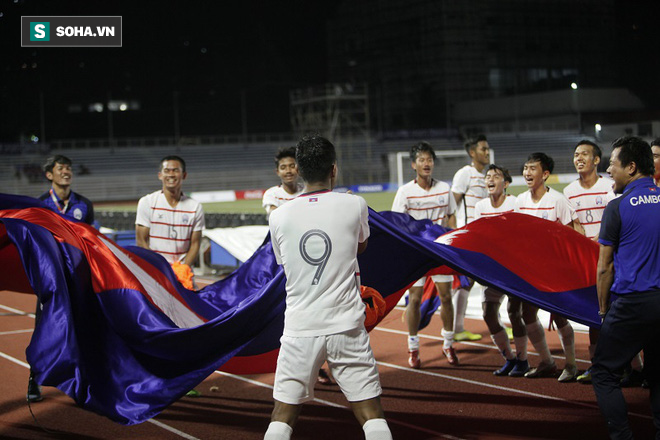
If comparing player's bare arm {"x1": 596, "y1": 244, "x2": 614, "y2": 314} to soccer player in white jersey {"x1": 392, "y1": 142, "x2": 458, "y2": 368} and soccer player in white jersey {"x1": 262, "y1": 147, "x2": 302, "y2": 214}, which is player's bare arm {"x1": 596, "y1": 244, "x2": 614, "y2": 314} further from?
soccer player in white jersey {"x1": 262, "y1": 147, "x2": 302, "y2": 214}

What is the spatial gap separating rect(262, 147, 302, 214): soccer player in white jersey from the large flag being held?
1.31m

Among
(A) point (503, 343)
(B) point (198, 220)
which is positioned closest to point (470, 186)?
(A) point (503, 343)

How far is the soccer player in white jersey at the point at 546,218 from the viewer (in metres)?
6.15

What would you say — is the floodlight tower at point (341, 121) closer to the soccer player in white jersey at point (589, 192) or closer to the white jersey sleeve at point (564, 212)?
the soccer player in white jersey at point (589, 192)

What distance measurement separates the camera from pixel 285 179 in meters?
6.70

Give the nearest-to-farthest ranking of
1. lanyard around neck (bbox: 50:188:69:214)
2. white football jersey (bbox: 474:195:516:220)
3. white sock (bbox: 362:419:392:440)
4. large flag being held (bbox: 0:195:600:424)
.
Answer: white sock (bbox: 362:419:392:440)
large flag being held (bbox: 0:195:600:424)
lanyard around neck (bbox: 50:188:69:214)
white football jersey (bbox: 474:195:516:220)

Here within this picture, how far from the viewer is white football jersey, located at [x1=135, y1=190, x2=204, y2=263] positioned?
640 centimetres

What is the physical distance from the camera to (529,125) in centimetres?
4466

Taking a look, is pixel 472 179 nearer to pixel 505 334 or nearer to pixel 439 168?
pixel 505 334

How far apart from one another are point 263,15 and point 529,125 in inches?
704

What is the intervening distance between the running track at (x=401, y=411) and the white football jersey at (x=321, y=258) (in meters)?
1.78

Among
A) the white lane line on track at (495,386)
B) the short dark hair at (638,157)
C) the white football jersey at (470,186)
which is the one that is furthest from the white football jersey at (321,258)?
the white football jersey at (470,186)

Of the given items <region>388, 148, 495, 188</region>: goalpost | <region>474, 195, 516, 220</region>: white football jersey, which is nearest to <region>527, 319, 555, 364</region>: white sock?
<region>474, 195, 516, 220</region>: white football jersey

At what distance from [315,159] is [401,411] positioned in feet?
8.89
